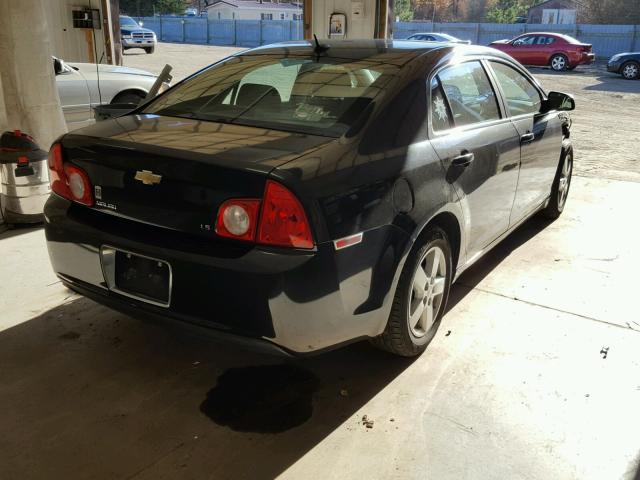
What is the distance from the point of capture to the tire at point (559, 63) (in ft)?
78.8

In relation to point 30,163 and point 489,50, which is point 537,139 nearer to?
→ point 489,50

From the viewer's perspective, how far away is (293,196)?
241 centimetres

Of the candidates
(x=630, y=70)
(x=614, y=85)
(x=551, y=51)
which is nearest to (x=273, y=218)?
(x=614, y=85)

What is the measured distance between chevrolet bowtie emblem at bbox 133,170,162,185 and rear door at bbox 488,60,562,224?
262 cm

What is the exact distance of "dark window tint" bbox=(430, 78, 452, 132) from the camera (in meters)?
3.28

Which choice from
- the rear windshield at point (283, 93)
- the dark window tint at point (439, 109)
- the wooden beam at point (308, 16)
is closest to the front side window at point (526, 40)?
the wooden beam at point (308, 16)

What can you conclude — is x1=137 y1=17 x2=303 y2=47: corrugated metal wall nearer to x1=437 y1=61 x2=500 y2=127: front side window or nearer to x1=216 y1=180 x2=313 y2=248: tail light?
x1=437 y1=61 x2=500 y2=127: front side window

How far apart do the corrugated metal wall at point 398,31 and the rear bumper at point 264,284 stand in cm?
3448

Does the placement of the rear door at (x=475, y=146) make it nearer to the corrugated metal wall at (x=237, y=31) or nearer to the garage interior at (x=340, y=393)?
the garage interior at (x=340, y=393)

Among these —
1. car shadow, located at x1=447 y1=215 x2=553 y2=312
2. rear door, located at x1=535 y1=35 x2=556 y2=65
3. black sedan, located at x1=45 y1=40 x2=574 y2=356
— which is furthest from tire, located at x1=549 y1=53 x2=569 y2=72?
black sedan, located at x1=45 y1=40 x2=574 y2=356

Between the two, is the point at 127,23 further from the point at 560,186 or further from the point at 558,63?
the point at 560,186

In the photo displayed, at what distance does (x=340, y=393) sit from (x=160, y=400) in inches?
34.4

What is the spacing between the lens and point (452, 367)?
3.29m

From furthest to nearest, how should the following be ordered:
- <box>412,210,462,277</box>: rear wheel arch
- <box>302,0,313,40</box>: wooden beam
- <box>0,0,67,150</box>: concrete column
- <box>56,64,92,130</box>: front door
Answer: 1. <box>302,0,313,40</box>: wooden beam
2. <box>56,64,92,130</box>: front door
3. <box>0,0,67,150</box>: concrete column
4. <box>412,210,462,277</box>: rear wheel arch
